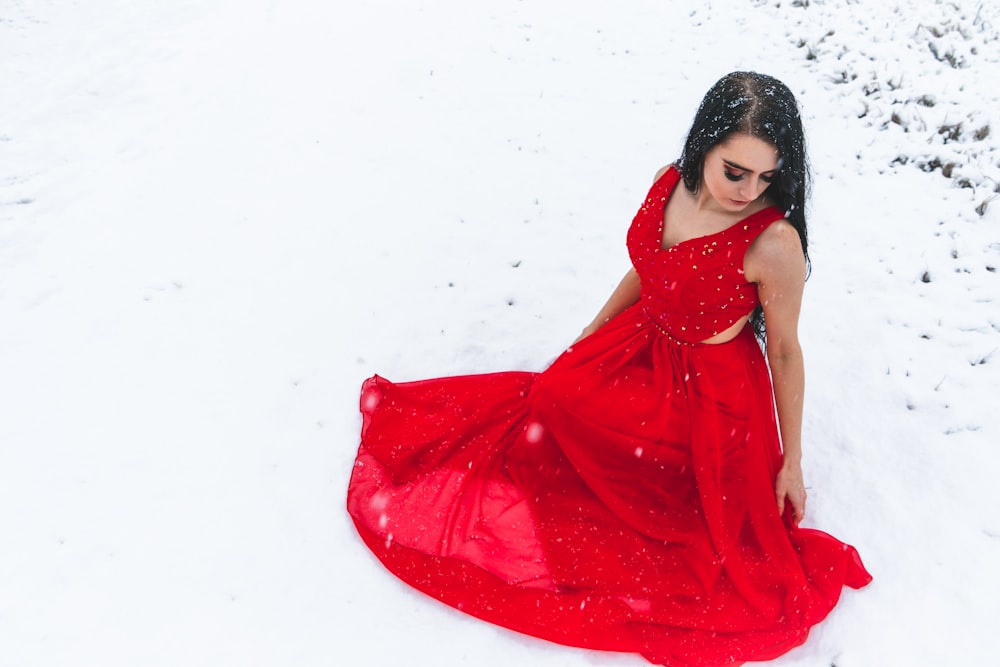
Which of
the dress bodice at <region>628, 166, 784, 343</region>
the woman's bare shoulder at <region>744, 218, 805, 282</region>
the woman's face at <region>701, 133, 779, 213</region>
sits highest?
the woman's face at <region>701, 133, 779, 213</region>

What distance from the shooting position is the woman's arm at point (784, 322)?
2264 mm

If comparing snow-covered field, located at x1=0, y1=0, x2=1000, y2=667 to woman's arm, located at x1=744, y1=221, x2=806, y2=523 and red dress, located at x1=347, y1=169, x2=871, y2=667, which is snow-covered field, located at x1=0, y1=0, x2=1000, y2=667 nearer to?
red dress, located at x1=347, y1=169, x2=871, y2=667

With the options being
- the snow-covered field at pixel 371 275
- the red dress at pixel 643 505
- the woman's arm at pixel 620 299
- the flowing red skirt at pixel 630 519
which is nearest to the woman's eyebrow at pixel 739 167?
the red dress at pixel 643 505

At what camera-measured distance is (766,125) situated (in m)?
2.08

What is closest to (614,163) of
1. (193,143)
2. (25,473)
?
(193,143)

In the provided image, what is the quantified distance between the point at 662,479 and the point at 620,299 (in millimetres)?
850

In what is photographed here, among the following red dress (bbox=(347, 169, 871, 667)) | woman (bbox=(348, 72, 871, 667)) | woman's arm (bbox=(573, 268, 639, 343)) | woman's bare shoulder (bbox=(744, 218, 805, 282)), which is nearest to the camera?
woman's bare shoulder (bbox=(744, 218, 805, 282))

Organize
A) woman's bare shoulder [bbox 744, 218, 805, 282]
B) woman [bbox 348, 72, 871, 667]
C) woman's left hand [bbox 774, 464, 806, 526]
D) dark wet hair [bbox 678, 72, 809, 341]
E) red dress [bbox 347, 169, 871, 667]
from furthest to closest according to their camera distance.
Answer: woman's left hand [bbox 774, 464, 806, 526] → red dress [bbox 347, 169, 871, 667] → woman [bbox 348, 72, 871, 667] → woman's bare shoulder [bbox 744, 218, 805, 282] → dark wet hair [bbox 678, 72, 809, 341]

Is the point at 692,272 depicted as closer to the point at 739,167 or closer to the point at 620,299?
the point at 739,167

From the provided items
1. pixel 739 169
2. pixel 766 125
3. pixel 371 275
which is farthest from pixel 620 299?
pixel 371 275

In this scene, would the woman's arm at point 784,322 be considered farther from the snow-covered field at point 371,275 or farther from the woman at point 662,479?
the snow-covered field at point 371,275

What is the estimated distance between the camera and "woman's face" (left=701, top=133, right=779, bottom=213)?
2.12 m

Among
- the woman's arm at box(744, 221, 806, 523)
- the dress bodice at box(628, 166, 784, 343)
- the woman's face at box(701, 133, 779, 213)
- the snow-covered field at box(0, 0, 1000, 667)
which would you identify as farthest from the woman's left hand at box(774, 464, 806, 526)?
the woman's face at box(701, 133, 779, 213)

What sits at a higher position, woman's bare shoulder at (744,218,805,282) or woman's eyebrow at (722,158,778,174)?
woman's eyebrow at (722,158,778,174)
